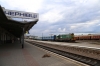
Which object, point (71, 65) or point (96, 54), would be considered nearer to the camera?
point (71, 65)

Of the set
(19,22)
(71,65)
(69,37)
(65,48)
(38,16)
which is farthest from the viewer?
(69,37)

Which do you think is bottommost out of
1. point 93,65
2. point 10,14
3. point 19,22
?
point 93,65

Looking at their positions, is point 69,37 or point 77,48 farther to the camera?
point 69,37

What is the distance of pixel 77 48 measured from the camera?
16562 millimetres

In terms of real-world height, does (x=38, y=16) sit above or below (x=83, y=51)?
above

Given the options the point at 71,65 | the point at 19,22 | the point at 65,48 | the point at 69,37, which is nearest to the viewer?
the point at 71,65

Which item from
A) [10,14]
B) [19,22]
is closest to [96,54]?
[19,22]

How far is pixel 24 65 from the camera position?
925 centimetres

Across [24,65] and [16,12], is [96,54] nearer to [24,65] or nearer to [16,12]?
[24,65]

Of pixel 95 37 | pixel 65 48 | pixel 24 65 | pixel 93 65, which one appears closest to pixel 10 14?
pixel 65 48

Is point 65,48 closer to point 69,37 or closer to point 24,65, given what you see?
point 24,65

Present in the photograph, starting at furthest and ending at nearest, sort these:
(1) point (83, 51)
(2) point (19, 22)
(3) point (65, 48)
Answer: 1. (2) point (19, 22)
2. (3) point (65, 48)
3. (1) point (83, 51)

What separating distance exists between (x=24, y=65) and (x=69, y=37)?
4707 cm

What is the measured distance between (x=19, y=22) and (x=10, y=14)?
9.40 ft
